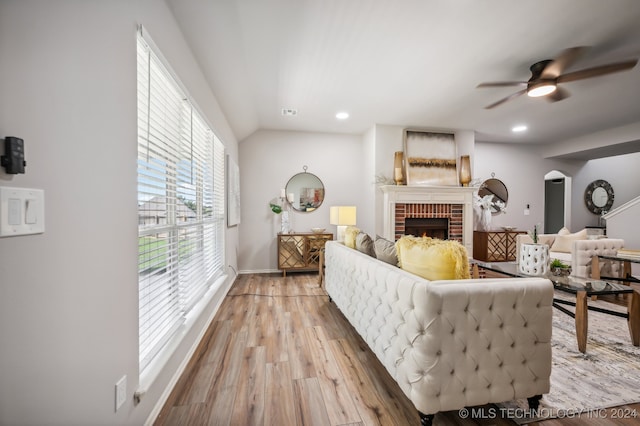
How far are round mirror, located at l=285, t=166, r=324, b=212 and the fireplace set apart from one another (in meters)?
1.72

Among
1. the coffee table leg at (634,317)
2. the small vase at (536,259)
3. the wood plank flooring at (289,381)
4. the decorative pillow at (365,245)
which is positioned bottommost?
the wood plank flooring at (289,381)

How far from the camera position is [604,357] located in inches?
83.0

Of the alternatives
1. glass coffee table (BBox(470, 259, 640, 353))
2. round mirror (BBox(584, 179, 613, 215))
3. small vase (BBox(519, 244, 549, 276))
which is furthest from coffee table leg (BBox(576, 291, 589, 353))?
round mirror (BBox(584, 179, 613, 215))

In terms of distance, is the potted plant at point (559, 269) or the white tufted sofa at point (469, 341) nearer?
the white tufted sofa at point (469, 341)

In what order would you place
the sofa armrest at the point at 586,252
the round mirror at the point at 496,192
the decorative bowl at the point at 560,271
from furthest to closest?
the round mirror at the point at 496,192
the sofa armrest at the point at 586,252
the decorative bowl at the point at 560,271

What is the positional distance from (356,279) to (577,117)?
484 centimetres

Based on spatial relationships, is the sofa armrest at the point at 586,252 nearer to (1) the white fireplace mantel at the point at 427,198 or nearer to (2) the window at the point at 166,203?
(1) the white fireplace mantel at the point at 427,198

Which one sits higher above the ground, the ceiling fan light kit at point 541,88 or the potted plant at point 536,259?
the ceiling fan light kit at point 541,88

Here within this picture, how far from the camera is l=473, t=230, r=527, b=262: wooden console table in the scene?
5312 mm

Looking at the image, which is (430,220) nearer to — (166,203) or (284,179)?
(284,179)

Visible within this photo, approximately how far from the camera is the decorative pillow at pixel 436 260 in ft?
5.08

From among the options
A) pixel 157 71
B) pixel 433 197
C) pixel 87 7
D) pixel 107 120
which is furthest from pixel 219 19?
pixel 433 197

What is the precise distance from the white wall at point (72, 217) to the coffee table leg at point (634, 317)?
139 inches

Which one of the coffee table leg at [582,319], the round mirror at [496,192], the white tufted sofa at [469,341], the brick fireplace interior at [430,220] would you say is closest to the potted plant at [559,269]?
the coffee table leg at [582,319]
